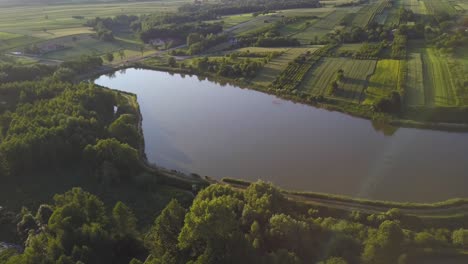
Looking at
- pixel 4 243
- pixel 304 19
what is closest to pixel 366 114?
pixel 4 243

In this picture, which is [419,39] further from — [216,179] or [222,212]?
[222,212]

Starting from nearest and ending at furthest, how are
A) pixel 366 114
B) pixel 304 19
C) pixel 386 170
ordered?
pixel 386 170 < pixel 366 114 < pixel 304 19

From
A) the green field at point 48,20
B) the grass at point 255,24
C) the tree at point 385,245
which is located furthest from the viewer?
A: the grass at point 255,24

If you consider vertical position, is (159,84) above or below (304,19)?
below

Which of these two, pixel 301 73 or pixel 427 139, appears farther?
pixel 301 73

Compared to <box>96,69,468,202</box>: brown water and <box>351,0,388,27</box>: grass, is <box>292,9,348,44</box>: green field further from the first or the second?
<box>96,69,468,202</box>: brown water

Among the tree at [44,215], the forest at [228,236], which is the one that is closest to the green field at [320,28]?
the forest at [228,236]

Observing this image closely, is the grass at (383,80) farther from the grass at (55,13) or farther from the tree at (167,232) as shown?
the grass at (55,13)
